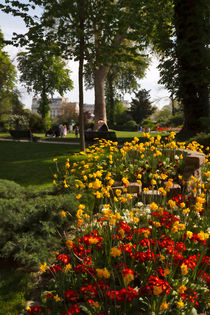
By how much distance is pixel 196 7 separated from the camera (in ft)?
43.3

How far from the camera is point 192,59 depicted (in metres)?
13.4

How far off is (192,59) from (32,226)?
42.6 feet

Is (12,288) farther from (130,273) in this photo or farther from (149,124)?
(149,124)

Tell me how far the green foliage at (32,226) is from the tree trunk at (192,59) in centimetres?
1104

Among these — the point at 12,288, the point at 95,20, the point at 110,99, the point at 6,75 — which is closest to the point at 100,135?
the point at 95,20

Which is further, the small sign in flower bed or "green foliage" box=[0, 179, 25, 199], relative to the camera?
"green foliage" box=[0, 179, 25, 199]

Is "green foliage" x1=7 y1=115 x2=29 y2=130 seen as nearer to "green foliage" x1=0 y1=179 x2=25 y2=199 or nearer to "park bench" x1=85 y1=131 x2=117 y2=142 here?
"park bench" x1=85 y1=131 x2=117 y2=142

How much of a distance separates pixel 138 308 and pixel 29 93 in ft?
135

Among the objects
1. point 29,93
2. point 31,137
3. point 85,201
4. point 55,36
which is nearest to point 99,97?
point 31,137

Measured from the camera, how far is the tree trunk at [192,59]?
13.2 m

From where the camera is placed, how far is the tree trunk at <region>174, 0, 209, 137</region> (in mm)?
13242

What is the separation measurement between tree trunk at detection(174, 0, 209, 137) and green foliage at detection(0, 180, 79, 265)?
36.2ft

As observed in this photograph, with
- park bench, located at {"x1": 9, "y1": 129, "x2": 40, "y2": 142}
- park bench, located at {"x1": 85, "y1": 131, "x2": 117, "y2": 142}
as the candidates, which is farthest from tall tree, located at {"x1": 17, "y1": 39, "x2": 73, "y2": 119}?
park bench, located at {"x1": 85, "y1": 131, "x2": 117, "y2": 142}

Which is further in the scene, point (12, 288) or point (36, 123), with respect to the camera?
point (36, 123)
